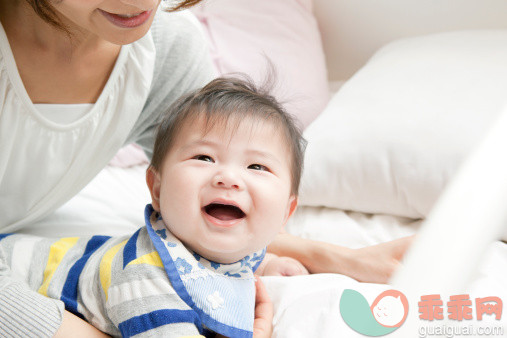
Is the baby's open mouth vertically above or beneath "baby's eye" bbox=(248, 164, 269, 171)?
beneath

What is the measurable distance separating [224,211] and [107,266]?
0.17 metres

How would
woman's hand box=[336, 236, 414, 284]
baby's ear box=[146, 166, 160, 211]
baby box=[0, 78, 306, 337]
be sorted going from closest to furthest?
baby box=[0, 78, 306, 337] → baby's ear box=[146, 166, 160, 211] → woman's hand box=[336, 236, 414, 284]

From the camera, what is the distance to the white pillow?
1130 mm

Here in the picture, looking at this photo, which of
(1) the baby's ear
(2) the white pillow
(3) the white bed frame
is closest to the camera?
(3) the white bed frame

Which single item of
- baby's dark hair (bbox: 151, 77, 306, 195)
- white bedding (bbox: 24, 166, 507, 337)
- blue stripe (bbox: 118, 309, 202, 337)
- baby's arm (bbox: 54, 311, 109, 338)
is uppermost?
baby's dark hair (bbox: 151, 77, 306, 195)

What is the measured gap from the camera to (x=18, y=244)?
0.88 meters

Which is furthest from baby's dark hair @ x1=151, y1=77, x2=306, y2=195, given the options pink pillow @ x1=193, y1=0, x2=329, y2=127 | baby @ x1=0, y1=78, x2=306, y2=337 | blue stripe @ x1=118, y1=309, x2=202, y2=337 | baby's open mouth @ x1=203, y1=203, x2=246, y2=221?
pink pillow @ x1=193, y1=0, x2=329, y2=127

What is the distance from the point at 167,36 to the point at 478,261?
2.70 feet

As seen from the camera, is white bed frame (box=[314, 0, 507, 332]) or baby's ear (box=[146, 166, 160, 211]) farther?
baby's ear (box=[146, 166, 160, 211])

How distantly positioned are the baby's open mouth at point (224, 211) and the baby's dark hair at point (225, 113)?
11 centimetres

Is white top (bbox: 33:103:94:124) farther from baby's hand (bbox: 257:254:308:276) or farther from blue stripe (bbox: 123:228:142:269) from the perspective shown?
baby's hand (bbox: 257:254:308:276)

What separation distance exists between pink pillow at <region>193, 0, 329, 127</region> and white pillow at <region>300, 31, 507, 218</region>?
0.22 m

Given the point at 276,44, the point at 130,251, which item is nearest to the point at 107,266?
the point at 130,251

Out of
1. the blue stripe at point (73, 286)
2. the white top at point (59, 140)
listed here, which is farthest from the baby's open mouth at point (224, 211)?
the white top at point (59, 140)
